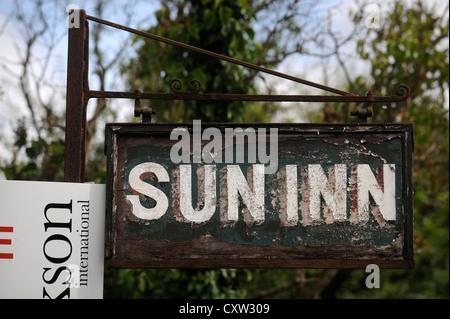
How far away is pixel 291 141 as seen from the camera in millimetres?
2113

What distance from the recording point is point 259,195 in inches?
81.9

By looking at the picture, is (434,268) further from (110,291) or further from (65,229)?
(65,229)

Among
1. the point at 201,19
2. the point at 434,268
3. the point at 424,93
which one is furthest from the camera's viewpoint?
the point at 434,268

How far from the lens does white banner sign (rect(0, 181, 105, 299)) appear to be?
6.79ft

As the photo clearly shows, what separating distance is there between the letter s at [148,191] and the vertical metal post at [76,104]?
302 millimetres

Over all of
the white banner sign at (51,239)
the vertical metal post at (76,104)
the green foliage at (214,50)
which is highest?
the green foliage at (214,50)

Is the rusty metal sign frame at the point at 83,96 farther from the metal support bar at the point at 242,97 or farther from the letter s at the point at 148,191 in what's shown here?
the letter s at the point at 148,191

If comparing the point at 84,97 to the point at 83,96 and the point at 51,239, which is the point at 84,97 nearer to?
the point at 83,96

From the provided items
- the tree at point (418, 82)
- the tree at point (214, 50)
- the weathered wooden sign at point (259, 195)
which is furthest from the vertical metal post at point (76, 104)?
the tree at point (418, 82)

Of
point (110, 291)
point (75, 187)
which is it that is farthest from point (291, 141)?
point (110, 291)

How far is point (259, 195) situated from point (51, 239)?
88 cm

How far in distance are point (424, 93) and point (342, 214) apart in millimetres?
4998

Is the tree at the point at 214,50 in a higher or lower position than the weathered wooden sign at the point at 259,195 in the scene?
higher

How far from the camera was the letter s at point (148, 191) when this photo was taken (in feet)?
6.76
